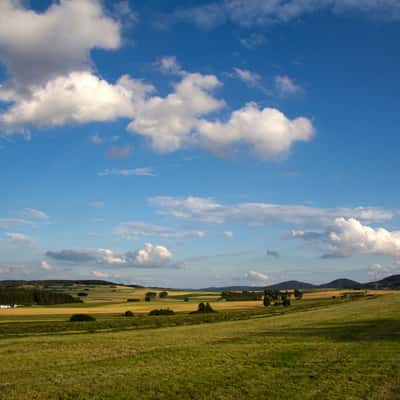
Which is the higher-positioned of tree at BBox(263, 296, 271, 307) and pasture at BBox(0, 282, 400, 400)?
pasture at BBox(0, 282, 400, 400)

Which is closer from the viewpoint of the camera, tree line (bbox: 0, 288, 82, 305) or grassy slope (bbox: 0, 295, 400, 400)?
grassy slope (bbox: 0, 295, 400, 400)

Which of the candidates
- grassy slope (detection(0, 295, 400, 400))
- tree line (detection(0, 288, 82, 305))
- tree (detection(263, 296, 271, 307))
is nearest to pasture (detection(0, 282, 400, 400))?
grassy slope (detection(0, 295, 400, 400))

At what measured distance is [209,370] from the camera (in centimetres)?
2103

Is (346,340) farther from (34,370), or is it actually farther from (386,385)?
(34,370)

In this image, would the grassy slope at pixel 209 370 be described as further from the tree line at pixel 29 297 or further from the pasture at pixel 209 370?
the tree line at pixel 29 297

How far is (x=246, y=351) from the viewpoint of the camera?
27281 mm

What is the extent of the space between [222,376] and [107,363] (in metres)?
7.33

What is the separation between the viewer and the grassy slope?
16656 millimetres

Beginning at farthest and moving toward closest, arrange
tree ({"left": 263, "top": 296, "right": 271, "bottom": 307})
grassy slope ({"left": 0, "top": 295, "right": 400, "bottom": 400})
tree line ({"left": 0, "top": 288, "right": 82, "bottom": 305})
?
tree line ({"left": 0, "top": 288, "right": 82, "bottom": 305})
tree ({"left": 263, "top": 296, "right": 271, "bottom": 307})
grassy slope ({"left": 0, "top": 295, "right": 400, "bottom": 400})

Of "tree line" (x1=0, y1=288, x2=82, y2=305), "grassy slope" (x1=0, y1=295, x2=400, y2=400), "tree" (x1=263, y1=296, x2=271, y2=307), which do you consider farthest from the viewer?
"tree line" (x1=0, y1=288, x2=82, y2=305)

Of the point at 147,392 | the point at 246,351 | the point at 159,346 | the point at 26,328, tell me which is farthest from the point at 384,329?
the point at 26,328

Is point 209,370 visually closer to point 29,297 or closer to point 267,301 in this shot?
point 267,301

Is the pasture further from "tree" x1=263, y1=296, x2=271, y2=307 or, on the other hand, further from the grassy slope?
"tree" x1=263, y1=296, x2=271, y2=307

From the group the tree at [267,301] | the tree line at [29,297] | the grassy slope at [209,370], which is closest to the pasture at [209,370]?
the grassy slope at [209,370]
